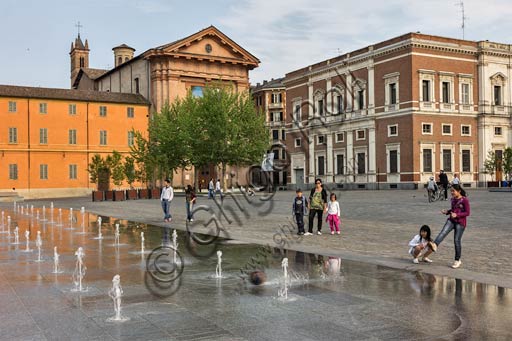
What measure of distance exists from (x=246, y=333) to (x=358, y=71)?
184ft

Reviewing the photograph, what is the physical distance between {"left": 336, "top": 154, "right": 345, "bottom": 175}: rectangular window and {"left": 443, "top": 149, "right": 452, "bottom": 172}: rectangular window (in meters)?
11.5

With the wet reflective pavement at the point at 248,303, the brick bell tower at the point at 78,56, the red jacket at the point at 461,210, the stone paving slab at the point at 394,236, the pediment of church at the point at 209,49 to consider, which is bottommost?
the stone paving slab at the point at 394,236

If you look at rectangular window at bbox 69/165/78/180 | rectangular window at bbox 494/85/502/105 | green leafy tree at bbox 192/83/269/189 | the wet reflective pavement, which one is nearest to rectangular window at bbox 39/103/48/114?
rectangular window at bbox 69/165/78/180


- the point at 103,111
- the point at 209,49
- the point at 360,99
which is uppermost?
the point at 209,49

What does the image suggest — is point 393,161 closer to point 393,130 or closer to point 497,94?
point 393,130

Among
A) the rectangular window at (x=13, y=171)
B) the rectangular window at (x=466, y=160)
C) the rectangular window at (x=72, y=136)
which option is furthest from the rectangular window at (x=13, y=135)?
the rectangular window at (x=466, y=160)

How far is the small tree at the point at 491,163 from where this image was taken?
50438 mm

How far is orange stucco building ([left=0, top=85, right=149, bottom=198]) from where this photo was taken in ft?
182

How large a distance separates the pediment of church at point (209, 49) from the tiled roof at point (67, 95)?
5.76 metres

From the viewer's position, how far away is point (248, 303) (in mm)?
7820

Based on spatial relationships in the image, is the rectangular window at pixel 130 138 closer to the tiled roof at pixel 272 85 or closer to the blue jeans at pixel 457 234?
the tiled roof at pixel 272 85

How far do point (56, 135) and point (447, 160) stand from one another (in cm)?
4085

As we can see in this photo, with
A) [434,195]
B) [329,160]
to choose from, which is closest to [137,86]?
[329,160]

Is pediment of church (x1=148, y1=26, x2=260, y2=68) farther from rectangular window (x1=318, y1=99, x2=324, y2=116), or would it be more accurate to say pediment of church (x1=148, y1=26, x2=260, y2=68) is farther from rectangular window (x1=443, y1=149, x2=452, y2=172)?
rectangular window (x1=443, y1=149, x2=452, y2=172)
